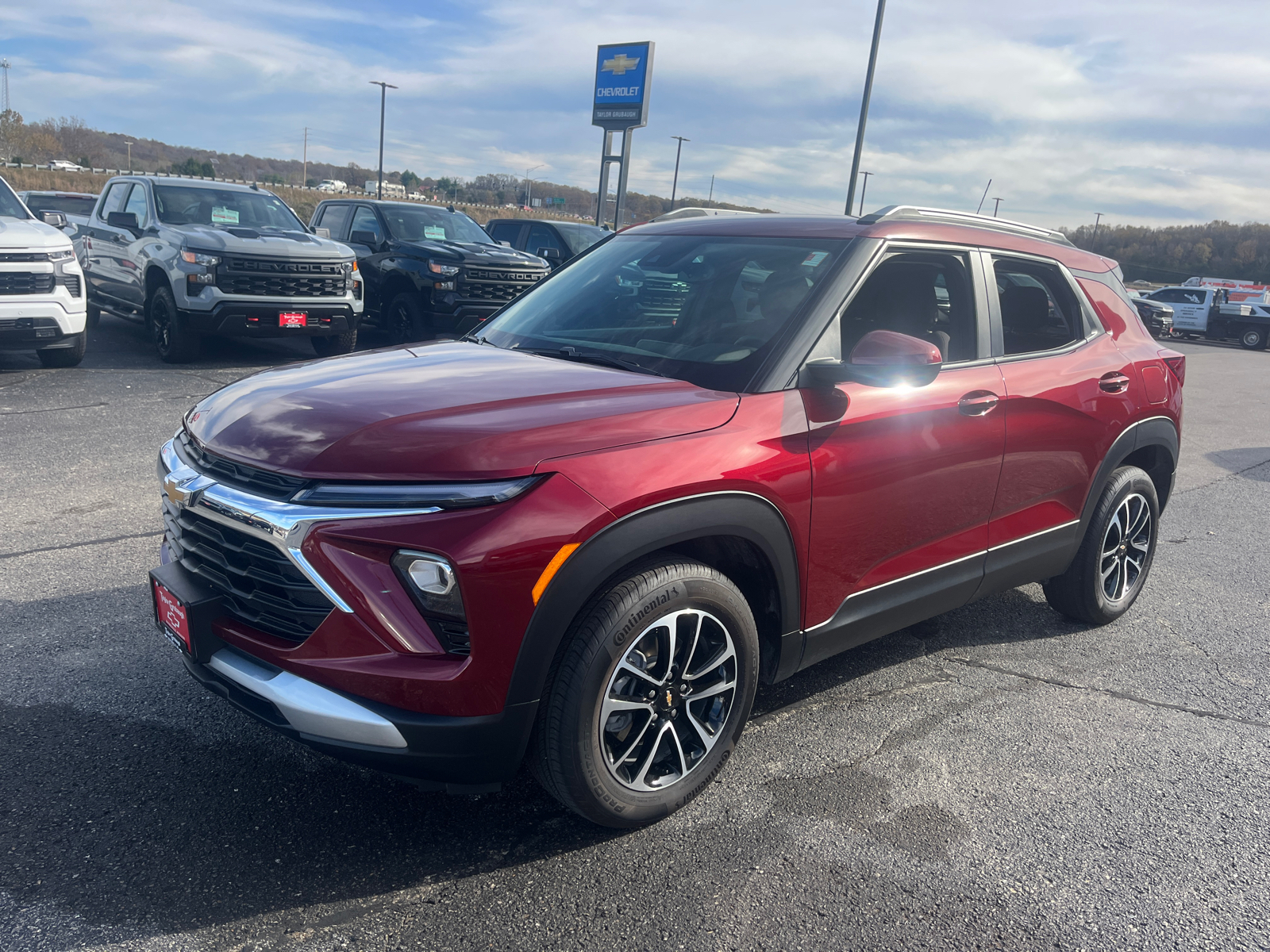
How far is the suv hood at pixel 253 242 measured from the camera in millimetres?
9508

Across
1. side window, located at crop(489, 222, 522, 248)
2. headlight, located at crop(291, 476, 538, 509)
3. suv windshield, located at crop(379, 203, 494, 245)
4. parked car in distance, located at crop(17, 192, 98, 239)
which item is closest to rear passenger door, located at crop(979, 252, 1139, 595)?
headlight, located at crop(291, 476, 538, 509)

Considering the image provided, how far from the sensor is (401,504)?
2188mm

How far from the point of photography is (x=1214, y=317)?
3033 centimetres

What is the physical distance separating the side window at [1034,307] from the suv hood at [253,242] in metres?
7.98

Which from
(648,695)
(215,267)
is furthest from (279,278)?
(648,695)

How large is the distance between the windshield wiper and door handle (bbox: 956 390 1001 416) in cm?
114

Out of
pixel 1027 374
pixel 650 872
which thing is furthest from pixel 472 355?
pixel 1027 374

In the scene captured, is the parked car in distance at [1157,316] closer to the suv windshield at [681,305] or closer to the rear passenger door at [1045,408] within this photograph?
the rear passenger door at [1045,408]

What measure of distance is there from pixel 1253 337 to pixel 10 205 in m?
33.1

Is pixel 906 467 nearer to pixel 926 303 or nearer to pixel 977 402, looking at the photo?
pixel 977 402

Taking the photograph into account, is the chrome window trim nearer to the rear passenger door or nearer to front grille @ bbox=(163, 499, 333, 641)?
front grille @ bbox=(163, 499, 333, 641)

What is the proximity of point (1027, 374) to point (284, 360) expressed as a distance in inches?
371

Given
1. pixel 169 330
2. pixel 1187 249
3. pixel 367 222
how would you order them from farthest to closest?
pixel 1187 249
pixel 367 222
pixel 169 330

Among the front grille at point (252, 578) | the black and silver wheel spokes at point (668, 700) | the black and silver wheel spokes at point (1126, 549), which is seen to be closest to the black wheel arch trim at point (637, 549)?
the black and silver wheel spokes at point (668, 700)
